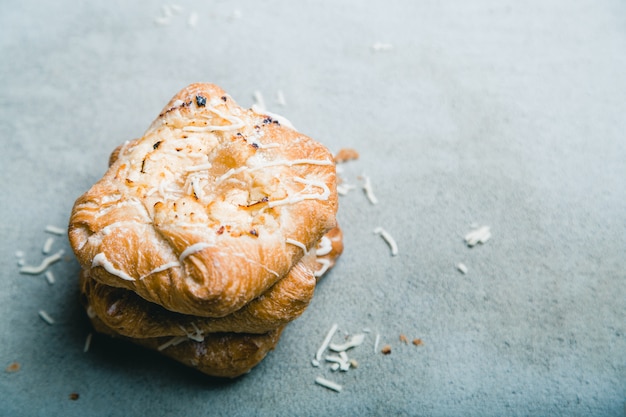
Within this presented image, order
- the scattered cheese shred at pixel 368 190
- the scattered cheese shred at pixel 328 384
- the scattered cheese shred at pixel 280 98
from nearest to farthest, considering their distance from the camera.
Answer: the scattered cheese shred at pixel 328 384 → the scattered cheese shred at pixel 368 190 → the scattered cheese shred at pixel 280 98

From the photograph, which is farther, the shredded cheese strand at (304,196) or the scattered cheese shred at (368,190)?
the scattered cheese shred at (368,190)

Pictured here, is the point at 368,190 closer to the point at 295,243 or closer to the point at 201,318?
the point at 295,243

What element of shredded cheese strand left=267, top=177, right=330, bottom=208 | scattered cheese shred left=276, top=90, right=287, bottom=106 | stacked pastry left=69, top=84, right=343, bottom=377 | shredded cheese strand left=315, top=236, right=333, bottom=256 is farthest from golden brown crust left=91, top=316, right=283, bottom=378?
scattered cheese shred left=276, top=90, right=287, bottom=106

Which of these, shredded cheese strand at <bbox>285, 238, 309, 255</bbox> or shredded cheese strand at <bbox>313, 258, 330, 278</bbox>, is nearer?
shredded cheese strand at <bbox>285, 238, 309, 255</bbox>

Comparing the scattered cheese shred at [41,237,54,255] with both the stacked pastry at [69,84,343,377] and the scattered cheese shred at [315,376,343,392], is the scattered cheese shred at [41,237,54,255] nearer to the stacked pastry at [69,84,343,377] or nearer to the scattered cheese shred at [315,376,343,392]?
the stacked pastry at [69,84,343,377]

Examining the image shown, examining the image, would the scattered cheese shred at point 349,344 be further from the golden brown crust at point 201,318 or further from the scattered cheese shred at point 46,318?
the scattered cheese shred at point 46,318

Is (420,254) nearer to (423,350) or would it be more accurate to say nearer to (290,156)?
(423,350)

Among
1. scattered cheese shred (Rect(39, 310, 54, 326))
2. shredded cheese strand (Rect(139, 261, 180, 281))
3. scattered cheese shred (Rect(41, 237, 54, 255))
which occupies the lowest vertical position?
scattered cheese shred (Rect(39, 310, 54, 326))

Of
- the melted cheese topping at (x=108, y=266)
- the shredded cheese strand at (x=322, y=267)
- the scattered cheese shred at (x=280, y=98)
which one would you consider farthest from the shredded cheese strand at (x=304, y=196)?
the scattered cheese shred at (x=280, y=98)
